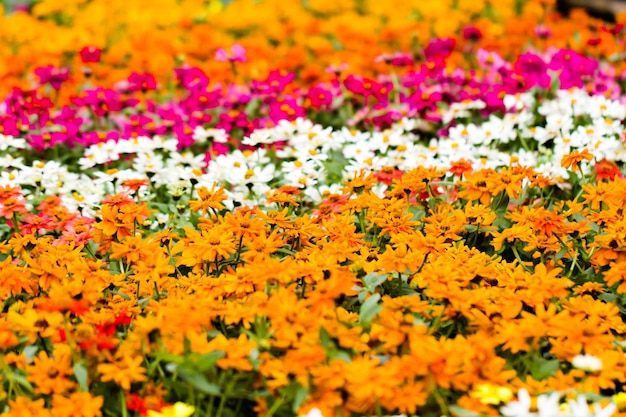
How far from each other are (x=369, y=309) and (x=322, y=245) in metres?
0.49

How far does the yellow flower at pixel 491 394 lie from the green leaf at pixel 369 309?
0.38m

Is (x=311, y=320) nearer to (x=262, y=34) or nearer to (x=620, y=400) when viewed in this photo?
(x=620, y=400)

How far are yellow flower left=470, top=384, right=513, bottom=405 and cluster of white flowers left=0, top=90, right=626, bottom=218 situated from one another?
5.06 feet

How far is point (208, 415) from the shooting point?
2.15 meters

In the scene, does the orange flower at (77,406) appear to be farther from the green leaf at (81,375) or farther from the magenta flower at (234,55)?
the magenta flower at (234,55)

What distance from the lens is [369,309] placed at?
236cm

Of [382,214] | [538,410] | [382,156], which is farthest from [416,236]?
[382,156]

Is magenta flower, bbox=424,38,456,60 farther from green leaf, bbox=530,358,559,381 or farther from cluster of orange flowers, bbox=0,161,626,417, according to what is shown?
green leaf, bbox=530,358,559,381

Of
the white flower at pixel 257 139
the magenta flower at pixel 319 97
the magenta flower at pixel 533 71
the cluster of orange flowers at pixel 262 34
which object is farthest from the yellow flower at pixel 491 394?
the cluster of orange flowers at pixel 262 34

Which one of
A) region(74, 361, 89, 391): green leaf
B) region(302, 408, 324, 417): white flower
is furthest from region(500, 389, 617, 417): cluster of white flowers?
region(74, 361, 89, 391): green leaf

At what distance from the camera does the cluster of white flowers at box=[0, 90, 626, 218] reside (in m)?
3.63

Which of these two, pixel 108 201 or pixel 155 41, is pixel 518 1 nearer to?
pixel 155 41

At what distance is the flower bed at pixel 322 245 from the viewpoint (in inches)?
84.4

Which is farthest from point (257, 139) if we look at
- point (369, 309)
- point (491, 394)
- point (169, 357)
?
point (491, 394)
